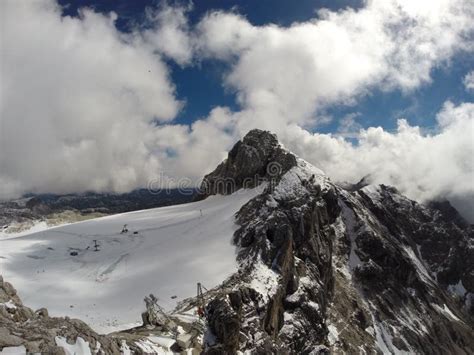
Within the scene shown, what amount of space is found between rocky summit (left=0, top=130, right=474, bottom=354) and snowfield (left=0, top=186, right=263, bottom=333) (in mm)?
4495

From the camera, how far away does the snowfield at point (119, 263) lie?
54812 millimetres

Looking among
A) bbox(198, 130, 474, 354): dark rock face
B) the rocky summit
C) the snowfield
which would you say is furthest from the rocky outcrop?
bbox(198, 130, 474, 354): dark rock face

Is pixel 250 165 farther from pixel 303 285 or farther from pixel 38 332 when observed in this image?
pixel 38 332

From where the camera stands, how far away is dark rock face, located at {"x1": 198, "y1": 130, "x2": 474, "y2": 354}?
185 feet

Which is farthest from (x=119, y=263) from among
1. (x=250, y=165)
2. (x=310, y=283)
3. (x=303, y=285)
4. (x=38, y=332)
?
(x=250, y=165)

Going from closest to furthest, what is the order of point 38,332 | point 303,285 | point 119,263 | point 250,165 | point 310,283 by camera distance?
point 38,332, point 119,263, point 303,285, point 310,283, point 250,165

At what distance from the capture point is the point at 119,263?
71188 mm

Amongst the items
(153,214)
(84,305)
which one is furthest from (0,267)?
(153,214)

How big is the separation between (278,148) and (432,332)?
349 feet

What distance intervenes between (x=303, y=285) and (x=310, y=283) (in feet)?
11.7

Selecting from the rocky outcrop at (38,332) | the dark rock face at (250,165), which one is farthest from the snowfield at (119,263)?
the dark rock face at (250,165)

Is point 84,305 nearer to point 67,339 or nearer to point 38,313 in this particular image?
point 38,313

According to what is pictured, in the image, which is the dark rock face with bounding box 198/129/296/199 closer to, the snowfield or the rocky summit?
the rocky summit

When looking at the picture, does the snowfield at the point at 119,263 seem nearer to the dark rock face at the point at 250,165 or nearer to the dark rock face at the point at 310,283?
the dark rock face at the point at 310,283
